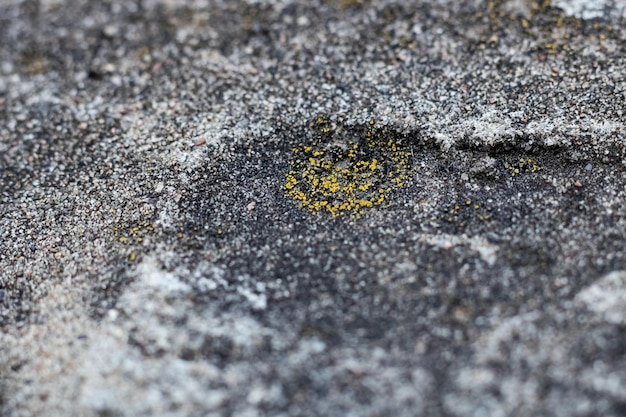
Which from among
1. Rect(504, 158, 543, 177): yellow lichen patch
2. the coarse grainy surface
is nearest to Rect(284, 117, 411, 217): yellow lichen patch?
the coarse grainy surface

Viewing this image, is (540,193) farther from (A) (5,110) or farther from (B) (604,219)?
(A) (5,110)

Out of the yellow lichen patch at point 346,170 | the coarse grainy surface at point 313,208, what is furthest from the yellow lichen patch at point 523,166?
the yellow lichen patch at point 346,170

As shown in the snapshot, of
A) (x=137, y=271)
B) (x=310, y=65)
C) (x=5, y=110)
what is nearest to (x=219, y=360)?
A: (x=137, y=271)

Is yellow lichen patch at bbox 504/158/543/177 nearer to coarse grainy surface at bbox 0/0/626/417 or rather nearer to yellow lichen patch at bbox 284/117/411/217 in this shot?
coarse grainy surface at bbox 0/0/626/417

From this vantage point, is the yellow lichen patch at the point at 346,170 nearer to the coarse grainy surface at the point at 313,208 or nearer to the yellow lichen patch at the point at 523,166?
the coarse grainy surface at the point at 313,208

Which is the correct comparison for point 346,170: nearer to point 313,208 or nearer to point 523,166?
point 313,208

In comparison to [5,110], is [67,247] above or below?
below

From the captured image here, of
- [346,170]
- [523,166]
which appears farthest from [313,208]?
[523,166]
